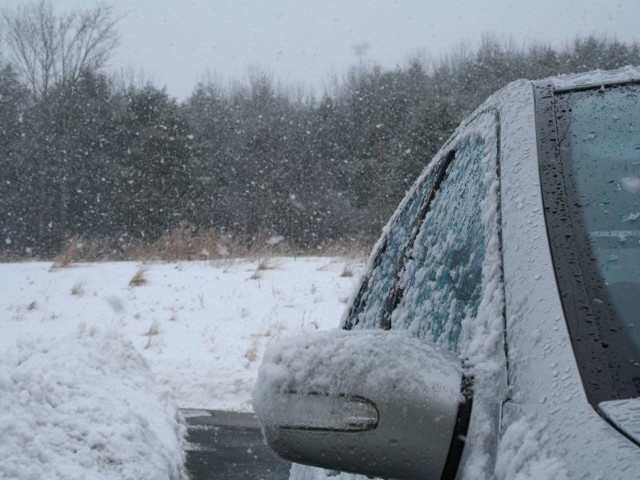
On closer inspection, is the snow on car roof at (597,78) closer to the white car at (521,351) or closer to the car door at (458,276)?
the white car at (521,351)

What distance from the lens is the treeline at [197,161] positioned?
34375mm

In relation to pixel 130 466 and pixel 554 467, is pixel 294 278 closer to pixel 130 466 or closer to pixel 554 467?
pixel 130 466

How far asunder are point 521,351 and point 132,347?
5.28 m

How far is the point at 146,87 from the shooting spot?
35.3 metres

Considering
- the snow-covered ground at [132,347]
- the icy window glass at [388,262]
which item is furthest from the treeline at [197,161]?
the icy window glass at [388,262]

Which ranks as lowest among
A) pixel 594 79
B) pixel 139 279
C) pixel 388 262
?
pixel 139 279

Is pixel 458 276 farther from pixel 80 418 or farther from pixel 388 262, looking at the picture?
pixel 80 418

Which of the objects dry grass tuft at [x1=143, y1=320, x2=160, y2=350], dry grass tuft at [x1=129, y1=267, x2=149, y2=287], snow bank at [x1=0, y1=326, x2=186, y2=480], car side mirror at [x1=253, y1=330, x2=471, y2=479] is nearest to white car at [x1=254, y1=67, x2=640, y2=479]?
car side mirror at [x1=253, y1=330, x2=471, y2=479]

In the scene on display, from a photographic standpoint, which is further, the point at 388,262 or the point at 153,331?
the point at 153,331

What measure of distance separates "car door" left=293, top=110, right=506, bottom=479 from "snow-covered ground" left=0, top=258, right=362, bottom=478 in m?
Result: 1.92

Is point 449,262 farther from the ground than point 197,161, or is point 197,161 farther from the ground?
point 449,262

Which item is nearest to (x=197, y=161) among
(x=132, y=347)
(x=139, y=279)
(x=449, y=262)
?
(x=139, y=279)

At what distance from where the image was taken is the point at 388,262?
226 centimetres

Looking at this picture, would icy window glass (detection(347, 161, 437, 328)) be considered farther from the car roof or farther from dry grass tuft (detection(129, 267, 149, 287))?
dry grass tuft (detection(129, 267, 149, 287))
